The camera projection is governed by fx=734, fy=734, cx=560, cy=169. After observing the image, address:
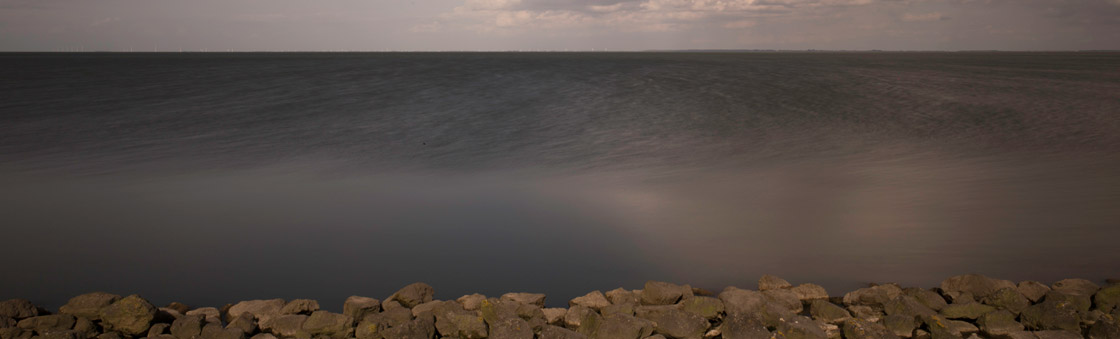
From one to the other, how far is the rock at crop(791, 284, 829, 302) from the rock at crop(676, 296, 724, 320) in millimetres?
664

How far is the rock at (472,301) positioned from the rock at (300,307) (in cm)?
95

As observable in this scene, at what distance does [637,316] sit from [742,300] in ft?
2.31

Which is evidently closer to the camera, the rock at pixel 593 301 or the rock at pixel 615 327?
the rock at pixel 615 327

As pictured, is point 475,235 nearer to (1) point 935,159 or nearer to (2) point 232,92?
(1) point 935,159

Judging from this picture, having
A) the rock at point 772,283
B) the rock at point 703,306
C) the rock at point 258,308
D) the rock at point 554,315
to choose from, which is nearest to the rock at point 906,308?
the rock at point 772,283

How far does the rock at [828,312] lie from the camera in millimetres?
4664

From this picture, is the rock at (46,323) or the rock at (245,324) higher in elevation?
the rock at (46,323)

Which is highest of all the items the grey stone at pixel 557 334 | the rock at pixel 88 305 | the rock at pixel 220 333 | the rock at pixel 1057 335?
the rock at pixel 88 305

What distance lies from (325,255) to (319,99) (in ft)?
45.3

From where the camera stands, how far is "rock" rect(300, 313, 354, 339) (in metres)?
4.42

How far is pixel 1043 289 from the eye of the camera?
4.91m

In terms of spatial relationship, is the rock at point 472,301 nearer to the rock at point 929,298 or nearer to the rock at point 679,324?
the rock at point 679,324

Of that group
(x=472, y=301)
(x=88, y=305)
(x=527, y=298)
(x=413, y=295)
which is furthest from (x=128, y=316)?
(x=527, y=298)

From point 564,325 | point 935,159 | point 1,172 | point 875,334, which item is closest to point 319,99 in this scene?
point 1,172
